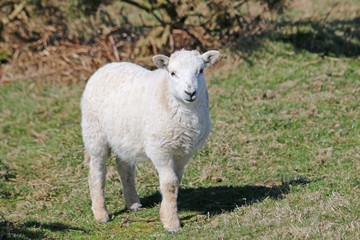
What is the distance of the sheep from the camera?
196 inches

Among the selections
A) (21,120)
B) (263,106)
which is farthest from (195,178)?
(21,120)

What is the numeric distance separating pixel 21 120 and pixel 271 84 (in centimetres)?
546

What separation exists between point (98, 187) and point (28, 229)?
101 centimetres

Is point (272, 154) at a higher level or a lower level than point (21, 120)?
higher

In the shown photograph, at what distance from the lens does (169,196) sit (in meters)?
5.12

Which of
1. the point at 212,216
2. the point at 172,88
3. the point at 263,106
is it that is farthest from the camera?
the point at 263,106

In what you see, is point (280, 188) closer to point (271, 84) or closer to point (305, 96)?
point (305, 96)

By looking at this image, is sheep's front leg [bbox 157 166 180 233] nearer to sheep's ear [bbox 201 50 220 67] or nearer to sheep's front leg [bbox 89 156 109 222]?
sheep's front leg [bbox 89 156 109 222]

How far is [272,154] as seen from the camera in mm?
7254

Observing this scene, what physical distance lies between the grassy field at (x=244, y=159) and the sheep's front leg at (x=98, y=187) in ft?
0.60

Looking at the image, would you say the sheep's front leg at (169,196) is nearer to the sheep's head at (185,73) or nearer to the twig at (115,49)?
the sheep's head at (185,73)

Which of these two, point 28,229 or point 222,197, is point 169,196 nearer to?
point 222,197

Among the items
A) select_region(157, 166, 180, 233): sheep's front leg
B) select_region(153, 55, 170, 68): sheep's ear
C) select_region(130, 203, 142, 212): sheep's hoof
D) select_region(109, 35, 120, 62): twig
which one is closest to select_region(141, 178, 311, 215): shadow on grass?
select_region(130, 203, 142, 212): sheep's hoof

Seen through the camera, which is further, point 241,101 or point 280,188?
point 241,101
